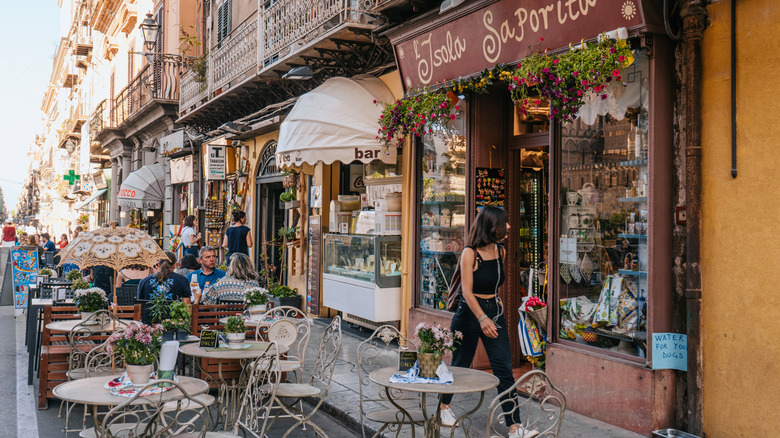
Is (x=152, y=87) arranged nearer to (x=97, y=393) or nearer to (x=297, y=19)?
(x=297, y=19)

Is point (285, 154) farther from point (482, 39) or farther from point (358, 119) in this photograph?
point (482, 39)

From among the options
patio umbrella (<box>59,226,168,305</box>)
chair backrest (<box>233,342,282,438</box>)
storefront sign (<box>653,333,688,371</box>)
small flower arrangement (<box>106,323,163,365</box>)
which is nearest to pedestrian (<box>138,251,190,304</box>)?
patio umbrella (<box>59,226,168,305</box>)

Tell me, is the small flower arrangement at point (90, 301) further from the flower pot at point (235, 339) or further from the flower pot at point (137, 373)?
the flower pot at point (137, 373)

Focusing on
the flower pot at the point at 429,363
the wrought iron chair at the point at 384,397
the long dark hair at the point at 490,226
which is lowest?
the wrought iron chair at the point at 384,397

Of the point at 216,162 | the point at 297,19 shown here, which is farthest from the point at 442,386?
the point at 216,162

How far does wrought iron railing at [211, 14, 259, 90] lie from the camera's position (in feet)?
42.2

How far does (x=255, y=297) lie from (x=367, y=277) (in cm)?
240

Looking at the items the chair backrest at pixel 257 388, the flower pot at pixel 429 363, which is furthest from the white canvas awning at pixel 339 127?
the flower pot at pixel 429 363

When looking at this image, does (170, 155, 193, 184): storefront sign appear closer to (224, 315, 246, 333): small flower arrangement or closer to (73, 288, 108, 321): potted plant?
(73, 288, 108, 321): potted plant

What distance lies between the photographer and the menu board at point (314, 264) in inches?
454

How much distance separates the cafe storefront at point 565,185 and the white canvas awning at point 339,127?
2.71ft

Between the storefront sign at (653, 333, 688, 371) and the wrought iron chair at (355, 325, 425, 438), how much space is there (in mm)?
1888

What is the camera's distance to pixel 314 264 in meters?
11.6

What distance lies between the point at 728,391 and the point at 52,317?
21.4 feet
